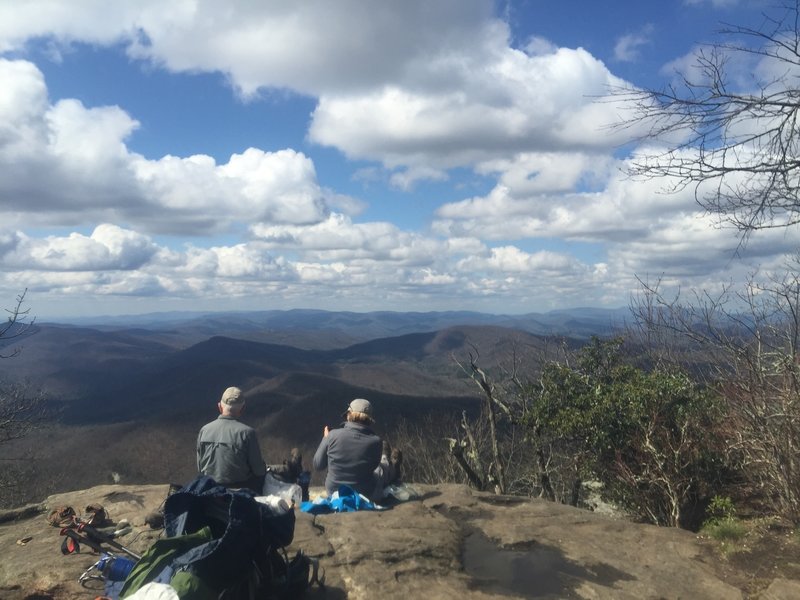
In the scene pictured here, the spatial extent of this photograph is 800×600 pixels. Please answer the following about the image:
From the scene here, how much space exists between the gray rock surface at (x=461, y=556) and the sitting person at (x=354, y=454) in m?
0.53

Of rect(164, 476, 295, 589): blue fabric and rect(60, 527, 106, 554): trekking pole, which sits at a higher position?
rect(164, 476, 295, 589): blue fabric

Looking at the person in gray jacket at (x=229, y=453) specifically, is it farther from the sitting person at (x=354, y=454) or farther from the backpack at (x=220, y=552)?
the backpack at (x=220, y=552)

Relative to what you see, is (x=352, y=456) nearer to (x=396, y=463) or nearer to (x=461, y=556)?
(x=396, y=463)

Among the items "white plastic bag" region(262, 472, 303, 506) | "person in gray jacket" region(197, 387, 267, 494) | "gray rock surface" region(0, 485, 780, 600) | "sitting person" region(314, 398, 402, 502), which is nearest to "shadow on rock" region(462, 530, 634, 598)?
"gray rock surface" region(0, 485, 780, 600)

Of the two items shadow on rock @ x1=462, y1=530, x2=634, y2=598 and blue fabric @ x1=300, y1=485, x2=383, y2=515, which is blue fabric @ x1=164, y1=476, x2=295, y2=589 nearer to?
shadow on rock @ x1=462, y1=530, x2=634, y2=598

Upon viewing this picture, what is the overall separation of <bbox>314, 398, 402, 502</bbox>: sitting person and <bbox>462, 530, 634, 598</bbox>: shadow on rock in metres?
1.59

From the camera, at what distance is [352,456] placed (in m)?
7.05

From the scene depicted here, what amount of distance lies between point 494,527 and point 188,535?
4.07m

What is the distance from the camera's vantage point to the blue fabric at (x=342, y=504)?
689cm

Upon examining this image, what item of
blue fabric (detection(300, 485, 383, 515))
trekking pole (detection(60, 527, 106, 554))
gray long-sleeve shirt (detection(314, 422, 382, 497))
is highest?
gray long-sleeve shirt (detection(314, 422, 382, 497))

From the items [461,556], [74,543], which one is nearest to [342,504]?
[461,556]

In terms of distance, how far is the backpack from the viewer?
12.2 feet

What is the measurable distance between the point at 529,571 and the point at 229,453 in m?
3.74

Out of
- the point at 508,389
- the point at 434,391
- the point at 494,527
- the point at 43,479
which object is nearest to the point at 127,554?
the point at 494,527
